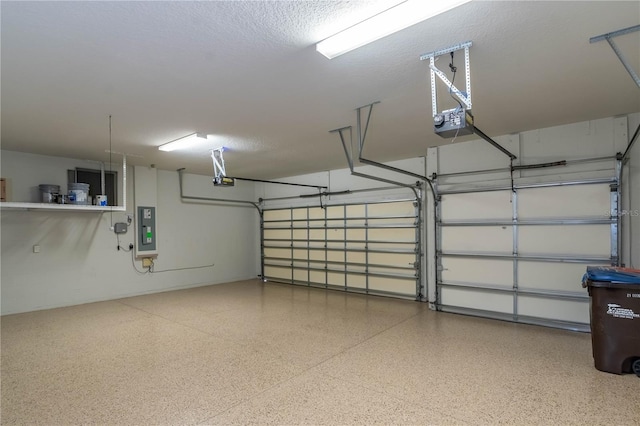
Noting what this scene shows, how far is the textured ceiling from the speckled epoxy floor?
265cm

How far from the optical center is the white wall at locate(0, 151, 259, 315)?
5.32 m

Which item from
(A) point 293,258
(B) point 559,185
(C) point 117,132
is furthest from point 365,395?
(A) point 293,258

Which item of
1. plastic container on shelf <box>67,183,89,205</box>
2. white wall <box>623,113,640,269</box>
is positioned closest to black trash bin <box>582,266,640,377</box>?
white wall <box>623,113,640,269</box>

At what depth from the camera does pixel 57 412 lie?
8.15 ft

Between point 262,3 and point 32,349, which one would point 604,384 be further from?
point 32,349

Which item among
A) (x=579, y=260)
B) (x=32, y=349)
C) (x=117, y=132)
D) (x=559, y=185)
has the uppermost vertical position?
(x=117, y=132)

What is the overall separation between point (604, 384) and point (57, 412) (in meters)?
4.45

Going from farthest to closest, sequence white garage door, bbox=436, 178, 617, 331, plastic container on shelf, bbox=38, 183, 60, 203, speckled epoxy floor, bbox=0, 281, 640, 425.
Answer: plastic container on shelf, bbox=38, 183, 60, 203 < white garage door, bbox=436, 178, 617, 331 < speckled epoxy floor, bbox=0, 281, 640, 425

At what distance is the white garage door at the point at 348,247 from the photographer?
6.20 m

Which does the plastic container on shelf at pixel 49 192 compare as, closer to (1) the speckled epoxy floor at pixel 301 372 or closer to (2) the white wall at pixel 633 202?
(1) the speckled epoxy floor at pixel 301 372

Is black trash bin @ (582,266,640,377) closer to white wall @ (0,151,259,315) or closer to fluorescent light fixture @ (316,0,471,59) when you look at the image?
fluorescent light fixture @ (316,0,471,59)

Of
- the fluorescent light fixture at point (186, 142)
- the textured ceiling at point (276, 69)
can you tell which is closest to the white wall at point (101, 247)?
the textured ceiling at point (276, 69)

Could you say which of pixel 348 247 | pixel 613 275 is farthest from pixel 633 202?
pixel 348 247

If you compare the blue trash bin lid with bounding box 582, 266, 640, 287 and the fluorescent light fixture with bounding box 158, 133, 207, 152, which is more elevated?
the fluorescent light fixture with bounding box 158, 133, 207, 152
